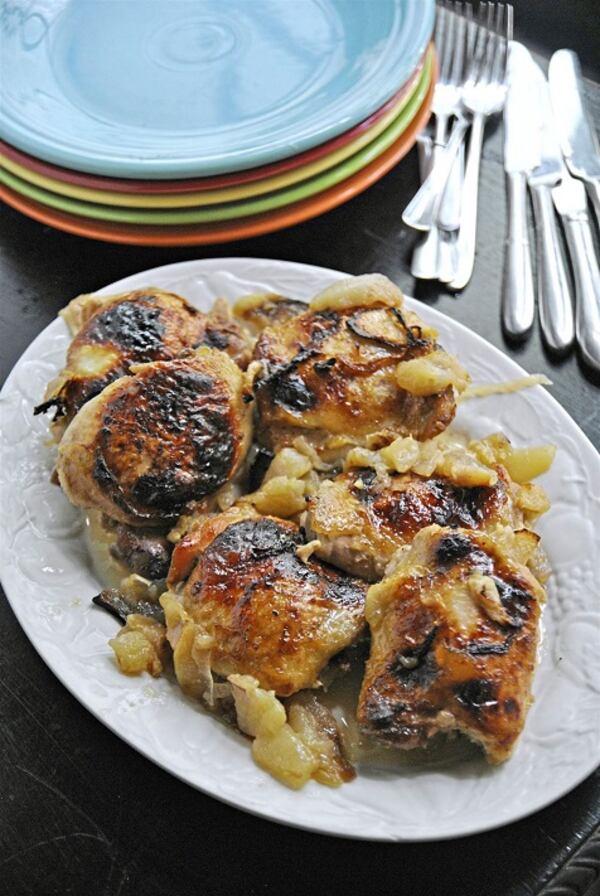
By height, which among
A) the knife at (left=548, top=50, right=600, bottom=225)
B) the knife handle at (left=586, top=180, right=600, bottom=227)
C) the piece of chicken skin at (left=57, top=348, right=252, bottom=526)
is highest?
the knife at (left=548, top=50, right=600, bottom=225)

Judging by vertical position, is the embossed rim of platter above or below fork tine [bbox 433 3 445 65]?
below

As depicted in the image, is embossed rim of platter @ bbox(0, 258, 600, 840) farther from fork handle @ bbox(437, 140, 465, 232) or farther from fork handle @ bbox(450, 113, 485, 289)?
fork handle @ bbox(437, 140, 465, 232)

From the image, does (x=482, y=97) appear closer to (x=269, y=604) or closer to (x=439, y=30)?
(x=439, y=30)

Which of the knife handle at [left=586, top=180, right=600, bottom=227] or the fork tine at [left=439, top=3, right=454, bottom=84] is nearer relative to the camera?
the knife handle at [left=586, top=180, right=600, bottom=227]

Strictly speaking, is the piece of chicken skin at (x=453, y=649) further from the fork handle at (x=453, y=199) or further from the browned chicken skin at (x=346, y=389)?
the fork handle at (x=453, y=199)

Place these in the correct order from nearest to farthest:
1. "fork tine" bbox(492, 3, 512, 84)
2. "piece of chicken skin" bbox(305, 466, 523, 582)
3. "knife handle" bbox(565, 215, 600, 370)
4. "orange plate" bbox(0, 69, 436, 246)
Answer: "piece of chicken skin" bbox(305, 466, 523, 582)
"knife handle" bbox(565, 215, 600, 370)
"orange plate" bbox(0, 69, 436, 246)
"fork tine" bbox(492, 3, 512, 84)

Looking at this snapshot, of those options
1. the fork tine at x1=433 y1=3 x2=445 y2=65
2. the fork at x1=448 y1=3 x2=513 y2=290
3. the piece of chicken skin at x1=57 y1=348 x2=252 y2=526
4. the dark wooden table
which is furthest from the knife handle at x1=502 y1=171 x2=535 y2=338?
the dark wooden table

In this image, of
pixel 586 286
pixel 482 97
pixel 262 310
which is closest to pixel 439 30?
pixel 482 97
